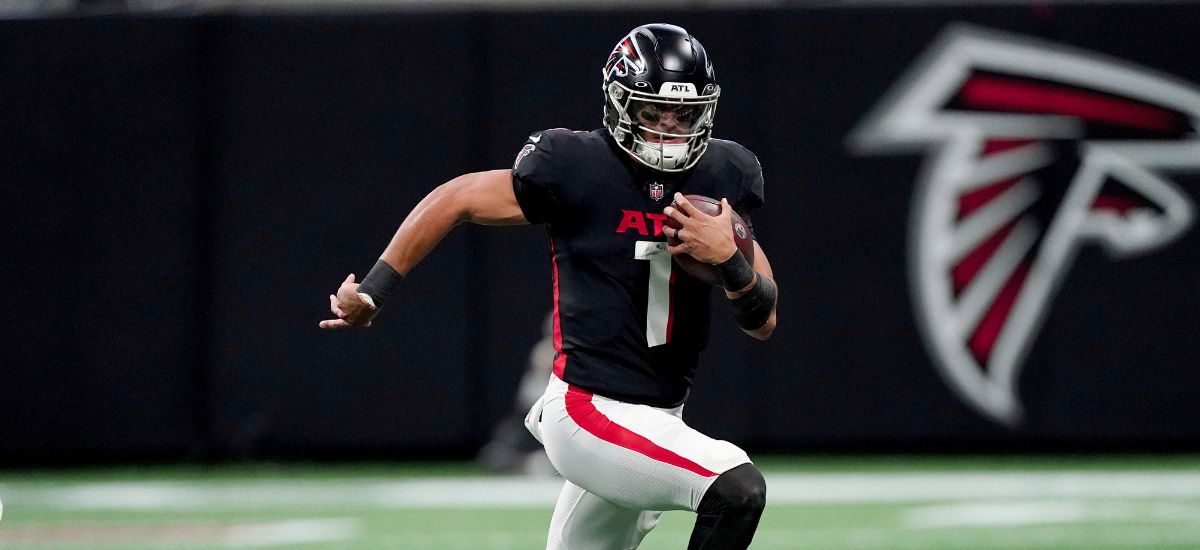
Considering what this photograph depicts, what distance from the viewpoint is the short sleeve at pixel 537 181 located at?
3.71 meters

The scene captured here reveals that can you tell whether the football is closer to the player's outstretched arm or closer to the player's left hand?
the player's left hand

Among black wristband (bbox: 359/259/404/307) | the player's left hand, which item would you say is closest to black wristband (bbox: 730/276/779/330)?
the player's left hand

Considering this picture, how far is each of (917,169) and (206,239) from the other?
3.86 meters

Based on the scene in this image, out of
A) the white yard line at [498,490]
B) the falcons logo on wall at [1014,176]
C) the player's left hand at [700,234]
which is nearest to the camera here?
the player's left hand at [700,234]

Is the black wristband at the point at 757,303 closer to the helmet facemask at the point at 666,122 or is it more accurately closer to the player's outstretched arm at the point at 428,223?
the helmet facemask at the point at 666,122

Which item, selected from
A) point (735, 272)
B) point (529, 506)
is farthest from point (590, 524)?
point (529, 506)

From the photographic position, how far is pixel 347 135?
328 inches

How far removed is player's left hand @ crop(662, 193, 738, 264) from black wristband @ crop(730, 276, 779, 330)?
149mm

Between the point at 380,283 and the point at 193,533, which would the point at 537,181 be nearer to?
the point at 380,283

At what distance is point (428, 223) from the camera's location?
375 centimetres

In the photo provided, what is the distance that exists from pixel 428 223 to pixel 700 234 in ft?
2.25

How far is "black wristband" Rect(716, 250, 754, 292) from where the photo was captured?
140 inches

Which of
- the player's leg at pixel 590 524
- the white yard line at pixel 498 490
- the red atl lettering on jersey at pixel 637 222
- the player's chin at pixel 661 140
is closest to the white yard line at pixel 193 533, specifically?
the white yard line at pixel 498 490

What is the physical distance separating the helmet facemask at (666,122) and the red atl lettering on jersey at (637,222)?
0.12 meters
